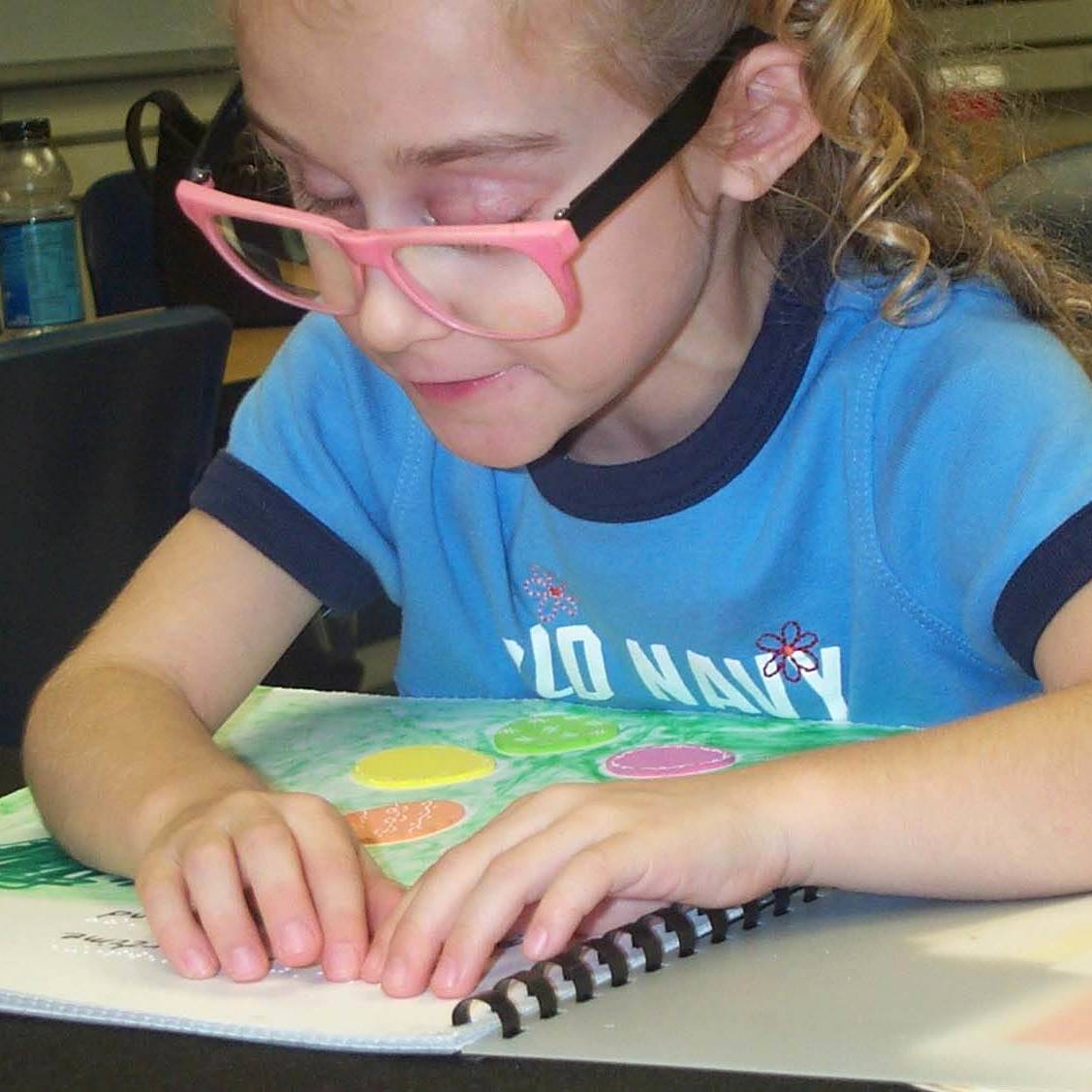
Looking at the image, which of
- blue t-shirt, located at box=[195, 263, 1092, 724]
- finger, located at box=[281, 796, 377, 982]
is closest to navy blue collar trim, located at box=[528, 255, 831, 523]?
blue t-shirt, located at box=[195, 263, 1092, 724]

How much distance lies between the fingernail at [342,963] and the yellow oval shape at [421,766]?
0.19 m

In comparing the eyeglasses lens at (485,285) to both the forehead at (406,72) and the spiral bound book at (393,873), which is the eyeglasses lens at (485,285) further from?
the spiral bound book at (393,873)

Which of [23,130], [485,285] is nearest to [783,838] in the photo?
[485,285]

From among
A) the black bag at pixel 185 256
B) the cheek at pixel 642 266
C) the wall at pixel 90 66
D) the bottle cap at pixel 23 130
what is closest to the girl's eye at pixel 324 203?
the cheek at pixel 642 266

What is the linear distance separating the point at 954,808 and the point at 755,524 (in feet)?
1.12

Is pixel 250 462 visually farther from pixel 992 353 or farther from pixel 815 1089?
pixel 815 1089

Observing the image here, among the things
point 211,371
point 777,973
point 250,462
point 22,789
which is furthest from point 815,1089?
point 211,371

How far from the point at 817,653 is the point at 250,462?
0.37 metres

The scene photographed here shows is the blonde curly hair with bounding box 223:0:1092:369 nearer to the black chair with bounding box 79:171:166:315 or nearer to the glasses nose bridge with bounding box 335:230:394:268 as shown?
the glasses nose bridge with bounding box 335:230:394:268

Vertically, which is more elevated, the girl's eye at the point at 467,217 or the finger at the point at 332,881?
the girl's eye at the point at 467,217

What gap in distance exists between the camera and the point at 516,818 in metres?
0.66

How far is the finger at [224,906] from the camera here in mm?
654

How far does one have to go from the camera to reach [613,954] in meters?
0.60

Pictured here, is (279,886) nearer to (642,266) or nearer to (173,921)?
(173,921)
